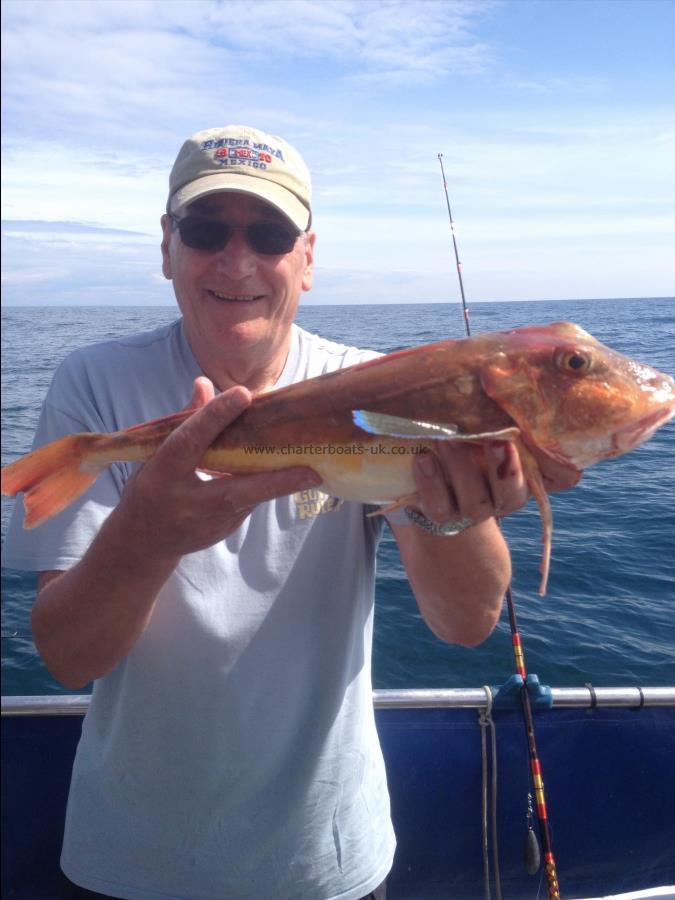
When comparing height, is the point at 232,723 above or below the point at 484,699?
above

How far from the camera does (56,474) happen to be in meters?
2.30

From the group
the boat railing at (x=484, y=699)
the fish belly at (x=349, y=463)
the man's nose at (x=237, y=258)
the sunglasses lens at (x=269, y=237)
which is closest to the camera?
the fish belly at (x=349, y=463)

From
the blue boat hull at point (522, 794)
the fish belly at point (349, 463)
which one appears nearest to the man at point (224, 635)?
the fish belly at point (349, 463)

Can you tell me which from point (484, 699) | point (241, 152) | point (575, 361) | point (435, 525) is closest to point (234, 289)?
point (241, 152)

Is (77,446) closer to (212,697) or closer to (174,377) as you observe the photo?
(174,377)

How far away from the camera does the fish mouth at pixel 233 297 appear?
2609 millimetres

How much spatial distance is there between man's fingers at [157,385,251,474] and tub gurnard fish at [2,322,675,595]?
0.50 ft

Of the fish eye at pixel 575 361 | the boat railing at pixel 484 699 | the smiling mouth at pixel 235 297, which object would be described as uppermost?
the smiling mouth at pixel 235 297

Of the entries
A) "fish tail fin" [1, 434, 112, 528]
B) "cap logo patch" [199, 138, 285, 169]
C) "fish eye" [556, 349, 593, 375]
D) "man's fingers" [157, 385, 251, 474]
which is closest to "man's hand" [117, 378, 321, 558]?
"man's fingers" [157, 385, 251, 474]

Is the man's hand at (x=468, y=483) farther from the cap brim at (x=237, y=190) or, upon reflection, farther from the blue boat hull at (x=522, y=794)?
the blue boat hull at (x=522, y=794)

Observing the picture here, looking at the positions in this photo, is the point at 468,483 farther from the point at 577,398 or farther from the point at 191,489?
the point at 191,489

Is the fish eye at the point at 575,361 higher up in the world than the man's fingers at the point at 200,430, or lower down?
higher up

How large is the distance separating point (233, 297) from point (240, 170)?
1.63 ft

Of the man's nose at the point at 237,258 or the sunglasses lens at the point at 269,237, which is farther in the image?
the sunglasses lens at the point at 269,237
